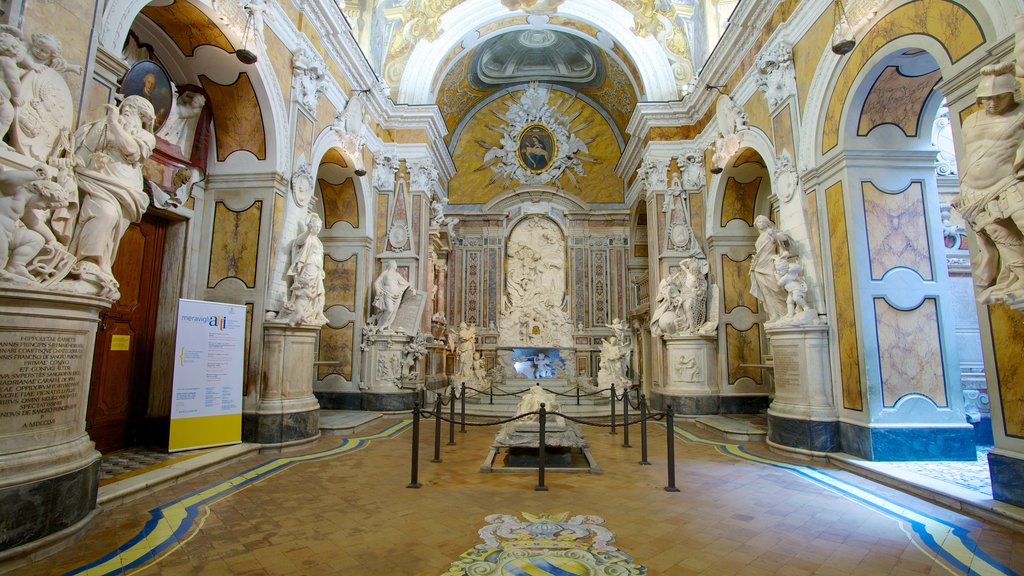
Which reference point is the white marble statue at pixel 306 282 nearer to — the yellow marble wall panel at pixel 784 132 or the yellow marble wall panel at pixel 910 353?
the yellow marble wall panel at pixel 784 132

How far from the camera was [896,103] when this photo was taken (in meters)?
6.20

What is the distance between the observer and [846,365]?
20.6ft

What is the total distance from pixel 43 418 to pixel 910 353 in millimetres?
8268

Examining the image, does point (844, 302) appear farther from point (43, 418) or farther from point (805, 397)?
point (43, 418)

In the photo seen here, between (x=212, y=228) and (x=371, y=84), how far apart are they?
5.14 metres

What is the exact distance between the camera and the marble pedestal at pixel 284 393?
22.6ft

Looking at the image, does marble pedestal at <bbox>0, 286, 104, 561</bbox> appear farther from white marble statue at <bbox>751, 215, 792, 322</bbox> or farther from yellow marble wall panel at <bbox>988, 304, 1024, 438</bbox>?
white marble statue at <bbox>751, 215, 792, 322</bbox>

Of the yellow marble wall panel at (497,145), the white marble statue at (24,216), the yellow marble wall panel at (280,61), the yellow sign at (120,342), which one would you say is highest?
the yellow marble wall panel at (497,145)

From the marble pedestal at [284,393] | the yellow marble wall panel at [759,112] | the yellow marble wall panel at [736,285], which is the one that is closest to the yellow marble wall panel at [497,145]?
the yellow marble wall panel at [736,285]

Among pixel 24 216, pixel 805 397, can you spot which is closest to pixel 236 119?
pixel 24 216

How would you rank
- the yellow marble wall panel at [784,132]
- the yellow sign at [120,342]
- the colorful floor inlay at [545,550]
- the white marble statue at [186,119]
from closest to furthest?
the colorful floor inlay at [545,550]
the yellow sign at [120,342]
the white marble statue at [186,119]
the yellow marble wall panel at [784,132]

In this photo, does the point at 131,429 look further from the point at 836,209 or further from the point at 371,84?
the point at 836,209

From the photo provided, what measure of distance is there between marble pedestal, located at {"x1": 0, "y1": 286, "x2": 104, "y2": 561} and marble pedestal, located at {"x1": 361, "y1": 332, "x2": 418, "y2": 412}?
22.0ft

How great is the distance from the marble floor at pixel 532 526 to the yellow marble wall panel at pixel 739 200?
19.3 ft
